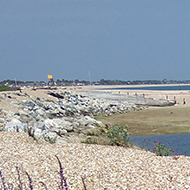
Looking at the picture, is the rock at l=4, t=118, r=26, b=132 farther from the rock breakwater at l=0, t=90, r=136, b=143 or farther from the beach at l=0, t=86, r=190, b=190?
the beach at l=0, t=86, r=190, b=190

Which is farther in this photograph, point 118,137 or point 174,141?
point 174,141

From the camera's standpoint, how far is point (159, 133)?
62.8 feet

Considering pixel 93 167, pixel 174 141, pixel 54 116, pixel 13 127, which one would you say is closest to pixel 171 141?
pixel 174 141

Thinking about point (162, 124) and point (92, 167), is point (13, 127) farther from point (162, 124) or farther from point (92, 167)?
point (162, 124)

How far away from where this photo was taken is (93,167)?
7.68 m

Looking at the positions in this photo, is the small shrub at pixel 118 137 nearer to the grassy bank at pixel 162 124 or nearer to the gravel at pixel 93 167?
the gravel at pixel 93 167

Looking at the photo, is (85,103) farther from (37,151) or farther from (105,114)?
(37,151)

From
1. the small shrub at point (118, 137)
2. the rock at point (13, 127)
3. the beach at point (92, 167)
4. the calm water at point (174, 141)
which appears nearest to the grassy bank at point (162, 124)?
the calm water at point (174, 141)

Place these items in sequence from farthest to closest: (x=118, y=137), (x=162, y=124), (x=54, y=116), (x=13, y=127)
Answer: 1. (x=54, y=116)
2. (x=162, y=124)
3. (x=13, y=127)
4. (x=118, y=137)

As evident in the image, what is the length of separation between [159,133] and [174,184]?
1252 centimetres

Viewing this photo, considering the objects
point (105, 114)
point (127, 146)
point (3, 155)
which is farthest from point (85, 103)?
point (3, 155)

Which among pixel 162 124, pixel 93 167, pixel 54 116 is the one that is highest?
pixel 93 167

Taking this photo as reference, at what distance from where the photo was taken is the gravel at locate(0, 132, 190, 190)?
6.78 meters

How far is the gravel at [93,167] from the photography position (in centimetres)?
678
